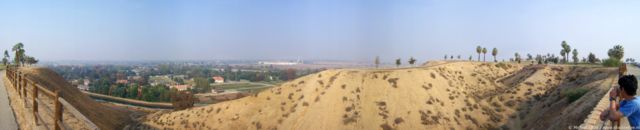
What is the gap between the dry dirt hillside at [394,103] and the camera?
38125 mm

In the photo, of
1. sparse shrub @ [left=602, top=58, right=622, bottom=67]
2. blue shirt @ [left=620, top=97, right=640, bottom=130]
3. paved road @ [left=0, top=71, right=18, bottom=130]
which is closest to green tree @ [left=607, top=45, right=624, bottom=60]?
sparse shrub @ [left=602, top=58, right=622, bottom=67]

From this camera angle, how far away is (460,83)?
48.8 metres

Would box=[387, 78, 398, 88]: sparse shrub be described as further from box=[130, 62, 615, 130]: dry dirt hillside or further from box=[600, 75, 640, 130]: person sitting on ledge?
box=[600, 75, 640, 130]: person sitting on ledge

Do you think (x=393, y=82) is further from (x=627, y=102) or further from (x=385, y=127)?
(x=627, y=102)

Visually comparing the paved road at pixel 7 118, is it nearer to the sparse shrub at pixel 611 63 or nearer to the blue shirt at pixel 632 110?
the blue shirt at pixel 632 110

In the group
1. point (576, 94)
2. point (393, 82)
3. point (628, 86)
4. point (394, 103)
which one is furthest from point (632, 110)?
point (393, 82)

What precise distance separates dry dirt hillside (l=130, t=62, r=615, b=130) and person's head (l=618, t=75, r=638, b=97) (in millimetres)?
30399

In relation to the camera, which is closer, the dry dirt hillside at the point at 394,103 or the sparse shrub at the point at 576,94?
the sparse shrub at the point at 576,94

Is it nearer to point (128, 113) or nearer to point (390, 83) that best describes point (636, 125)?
point (390, 83)

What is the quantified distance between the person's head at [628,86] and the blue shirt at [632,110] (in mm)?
118

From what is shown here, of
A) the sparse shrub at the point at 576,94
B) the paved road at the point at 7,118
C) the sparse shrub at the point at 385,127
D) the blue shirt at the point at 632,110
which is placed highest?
the blue shirt at the point at 632,110

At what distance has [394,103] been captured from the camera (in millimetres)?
41219

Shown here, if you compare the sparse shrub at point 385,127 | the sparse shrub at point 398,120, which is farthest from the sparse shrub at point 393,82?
the sparse shrub at point 385,127

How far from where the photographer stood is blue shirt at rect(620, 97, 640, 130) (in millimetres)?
5512
